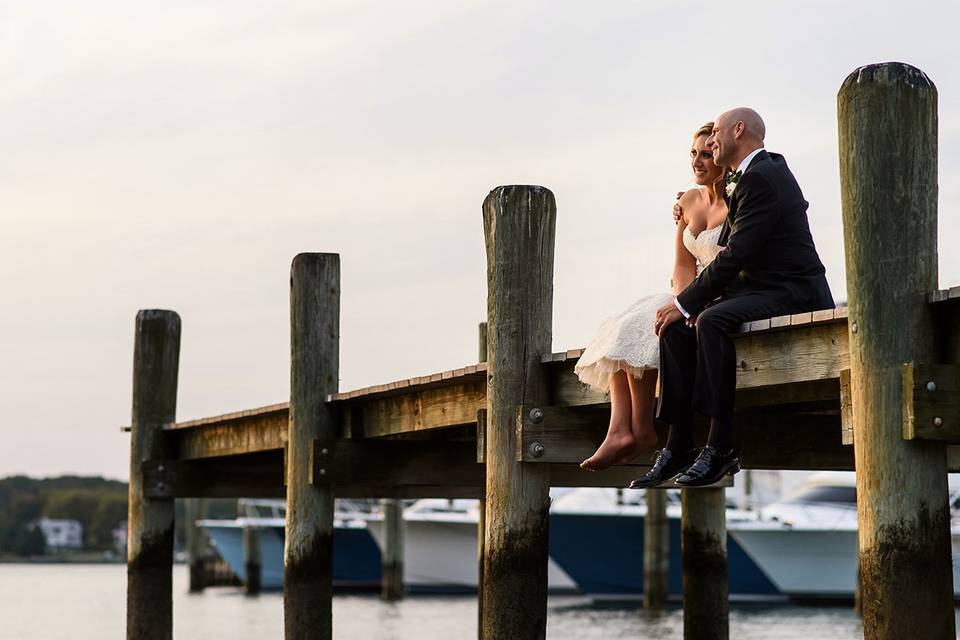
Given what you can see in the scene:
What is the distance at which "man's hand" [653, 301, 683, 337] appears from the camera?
688 centimetres

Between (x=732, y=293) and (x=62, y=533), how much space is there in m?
134

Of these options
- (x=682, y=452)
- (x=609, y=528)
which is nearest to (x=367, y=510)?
(x=609, y=528)

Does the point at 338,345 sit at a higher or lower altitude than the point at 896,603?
higher

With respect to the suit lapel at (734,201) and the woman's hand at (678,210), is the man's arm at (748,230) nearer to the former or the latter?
the suit lapel at (734,201)

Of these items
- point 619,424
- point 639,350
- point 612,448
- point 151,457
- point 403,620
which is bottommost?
point 403,620

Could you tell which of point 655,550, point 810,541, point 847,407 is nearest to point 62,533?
point 810,541

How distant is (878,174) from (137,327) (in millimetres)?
9675

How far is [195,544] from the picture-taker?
45031mm

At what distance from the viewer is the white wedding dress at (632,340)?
23.3 feet

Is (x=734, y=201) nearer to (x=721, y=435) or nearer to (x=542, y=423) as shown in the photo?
(x=721, y=435)

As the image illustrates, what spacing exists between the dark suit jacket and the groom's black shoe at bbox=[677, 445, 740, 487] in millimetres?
640

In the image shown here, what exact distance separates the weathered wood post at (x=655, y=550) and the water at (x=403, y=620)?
0.51 meters

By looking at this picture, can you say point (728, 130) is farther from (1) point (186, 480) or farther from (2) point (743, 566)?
(2) point (743, 566)

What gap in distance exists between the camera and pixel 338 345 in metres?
11.4
